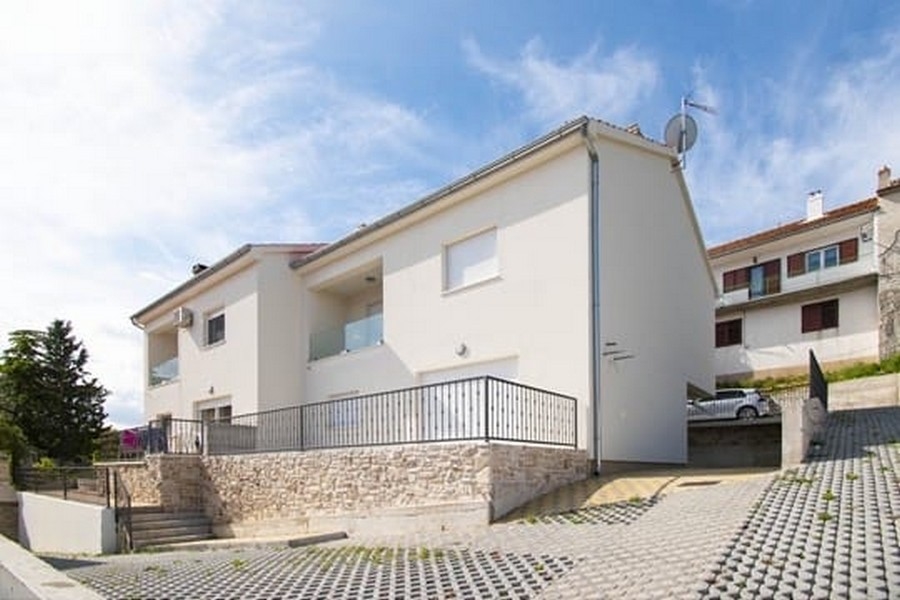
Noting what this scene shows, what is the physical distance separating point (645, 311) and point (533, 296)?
231 centimetres

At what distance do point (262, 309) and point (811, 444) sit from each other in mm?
13798

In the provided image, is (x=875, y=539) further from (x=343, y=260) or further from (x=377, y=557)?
(x=343, y=260)

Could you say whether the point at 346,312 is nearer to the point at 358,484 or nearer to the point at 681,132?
the point at 358,484

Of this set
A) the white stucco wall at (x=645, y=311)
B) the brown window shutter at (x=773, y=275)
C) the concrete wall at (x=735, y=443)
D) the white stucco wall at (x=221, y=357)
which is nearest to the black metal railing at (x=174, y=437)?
the white stucco wall at (x=221, y=357)

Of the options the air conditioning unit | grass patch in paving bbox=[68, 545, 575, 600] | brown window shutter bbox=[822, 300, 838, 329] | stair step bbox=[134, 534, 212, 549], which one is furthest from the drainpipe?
brown window shutter bbox=[822, 300, 838, 329]

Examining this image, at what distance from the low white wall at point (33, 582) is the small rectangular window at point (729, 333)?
3177 centimetres

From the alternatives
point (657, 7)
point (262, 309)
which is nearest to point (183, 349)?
point (262, 309)

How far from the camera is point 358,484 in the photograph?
12648 millimetres

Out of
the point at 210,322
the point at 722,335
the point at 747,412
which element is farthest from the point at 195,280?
the point at 722,335

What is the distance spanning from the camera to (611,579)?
5.85 m

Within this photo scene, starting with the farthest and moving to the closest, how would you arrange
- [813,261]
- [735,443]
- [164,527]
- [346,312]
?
[813,261]
[346,312]
[735,443]
[164,527]

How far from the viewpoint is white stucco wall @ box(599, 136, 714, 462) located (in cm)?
1310

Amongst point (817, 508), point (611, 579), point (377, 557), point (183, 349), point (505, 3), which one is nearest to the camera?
point (611, 579)

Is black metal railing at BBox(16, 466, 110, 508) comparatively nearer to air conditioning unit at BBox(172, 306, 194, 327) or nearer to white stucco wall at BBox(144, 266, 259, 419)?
white stucco wall at BBox(144, 266, 259, 419)
